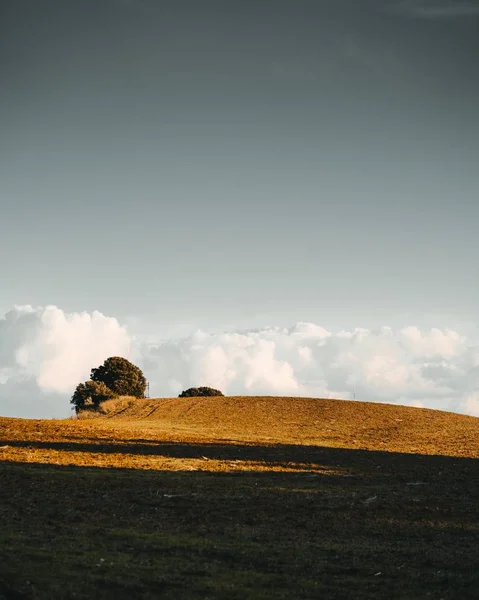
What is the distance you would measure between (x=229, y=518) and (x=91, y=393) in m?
71.9

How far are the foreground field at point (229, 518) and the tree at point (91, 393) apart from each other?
35.7m

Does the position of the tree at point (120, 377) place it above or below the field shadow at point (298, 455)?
above

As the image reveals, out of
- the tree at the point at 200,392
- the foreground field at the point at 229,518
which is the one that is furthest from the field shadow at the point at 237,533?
the tree at the point at 200,392

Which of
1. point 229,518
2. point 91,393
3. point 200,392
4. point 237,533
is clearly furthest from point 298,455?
point 200,392

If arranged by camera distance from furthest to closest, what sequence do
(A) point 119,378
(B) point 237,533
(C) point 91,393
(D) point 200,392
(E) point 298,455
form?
(D) point 200,392
(A) point 119,378
(C) point 91,393
(E) point 298,455
(B) point 237,533

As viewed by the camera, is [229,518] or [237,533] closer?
[237,533]

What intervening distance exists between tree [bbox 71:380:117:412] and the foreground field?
3573 centimetres

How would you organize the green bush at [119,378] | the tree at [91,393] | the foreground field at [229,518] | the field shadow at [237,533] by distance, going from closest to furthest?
1. the field shadow at [237,533]
2. the foreground field at [229,518]
3. the tree at [91,393]
4. the green bush at [119,378]

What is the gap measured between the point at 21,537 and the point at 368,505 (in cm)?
1524

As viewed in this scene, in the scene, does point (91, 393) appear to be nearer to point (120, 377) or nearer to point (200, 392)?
point (120, 377)

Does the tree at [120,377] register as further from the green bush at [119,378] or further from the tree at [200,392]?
the tree at [200,392]

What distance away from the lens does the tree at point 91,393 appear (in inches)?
3602

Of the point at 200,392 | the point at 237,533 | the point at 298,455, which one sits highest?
the point at 200,392

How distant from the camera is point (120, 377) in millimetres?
99500
